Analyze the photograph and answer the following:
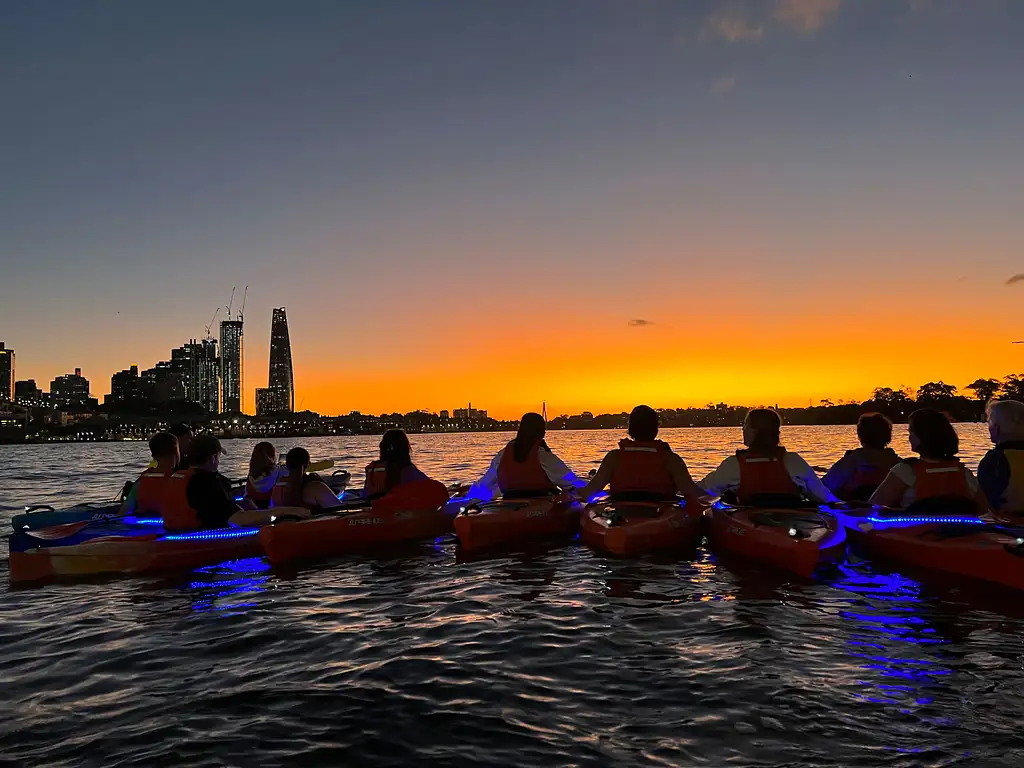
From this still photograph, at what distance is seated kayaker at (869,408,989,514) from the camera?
9742 millimetres

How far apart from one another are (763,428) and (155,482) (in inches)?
394

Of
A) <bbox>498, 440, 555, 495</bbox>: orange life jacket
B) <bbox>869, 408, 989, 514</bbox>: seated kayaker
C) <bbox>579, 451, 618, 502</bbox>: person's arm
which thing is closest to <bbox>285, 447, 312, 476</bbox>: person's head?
<bbox>498, 440, 555, 495</bbox>: orange life jacket

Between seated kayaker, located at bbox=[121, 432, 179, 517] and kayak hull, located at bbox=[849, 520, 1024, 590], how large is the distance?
36.4 feet

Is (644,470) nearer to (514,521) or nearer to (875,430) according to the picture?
(514,521)

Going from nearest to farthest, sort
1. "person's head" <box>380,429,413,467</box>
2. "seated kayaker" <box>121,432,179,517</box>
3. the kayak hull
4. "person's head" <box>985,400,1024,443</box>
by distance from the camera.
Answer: the kayak hull → "person's head" <box>985,400,1024,443</box> → "seated kayaker" <box>121,432,179,517</box> → "person's head" <box>380,429,413,467</box>

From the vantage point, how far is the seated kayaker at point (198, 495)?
1137cm

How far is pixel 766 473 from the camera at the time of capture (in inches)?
432

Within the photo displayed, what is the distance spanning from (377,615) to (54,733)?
12.0 ft

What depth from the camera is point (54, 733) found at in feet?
A: 16.8

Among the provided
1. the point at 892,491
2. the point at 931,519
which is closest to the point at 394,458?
the point at 892,491

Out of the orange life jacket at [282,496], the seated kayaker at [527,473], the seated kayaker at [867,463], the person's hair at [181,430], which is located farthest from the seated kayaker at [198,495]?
the seated kayaker at [867,463]

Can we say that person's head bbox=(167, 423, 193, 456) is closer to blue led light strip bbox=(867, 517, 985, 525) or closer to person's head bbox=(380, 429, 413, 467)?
person's head bbox=(380, 429, 413, 467)

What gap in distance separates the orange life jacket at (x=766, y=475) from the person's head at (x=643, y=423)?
144 cm

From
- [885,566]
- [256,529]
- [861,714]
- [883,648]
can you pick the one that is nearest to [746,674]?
[861,714]
